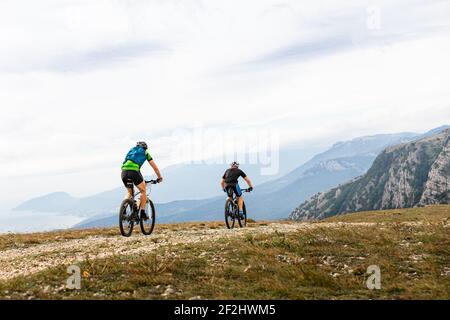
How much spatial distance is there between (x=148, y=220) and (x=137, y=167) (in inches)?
107

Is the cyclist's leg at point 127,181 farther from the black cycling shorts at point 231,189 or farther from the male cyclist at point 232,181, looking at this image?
the black cycling shorts at point 231,189

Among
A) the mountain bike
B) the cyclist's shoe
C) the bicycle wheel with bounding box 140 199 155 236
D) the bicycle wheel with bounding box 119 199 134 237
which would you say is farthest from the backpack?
the mountain bike

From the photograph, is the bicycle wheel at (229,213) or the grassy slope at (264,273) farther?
the bicycle wheel at (229,213)

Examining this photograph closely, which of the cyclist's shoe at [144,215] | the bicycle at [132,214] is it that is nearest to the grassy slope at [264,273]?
the bicycle at [132,214]

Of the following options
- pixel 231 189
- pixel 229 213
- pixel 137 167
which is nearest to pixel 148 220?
pixel 137 167

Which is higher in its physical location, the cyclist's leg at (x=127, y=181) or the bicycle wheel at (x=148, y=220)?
the cyclist's leg at (x=127, y=181)

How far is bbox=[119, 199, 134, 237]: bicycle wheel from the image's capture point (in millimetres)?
18656

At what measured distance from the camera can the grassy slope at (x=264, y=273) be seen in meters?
9.46

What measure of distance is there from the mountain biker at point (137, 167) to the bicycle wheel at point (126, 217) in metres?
0.32

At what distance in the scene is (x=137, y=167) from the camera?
19.2 meters

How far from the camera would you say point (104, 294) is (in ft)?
30.8

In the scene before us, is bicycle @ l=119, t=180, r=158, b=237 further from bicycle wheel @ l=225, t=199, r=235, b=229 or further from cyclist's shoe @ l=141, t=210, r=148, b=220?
bicycle wheel @ l=225, t=199, r=235, b=229

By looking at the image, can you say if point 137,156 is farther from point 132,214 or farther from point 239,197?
point 239,197
